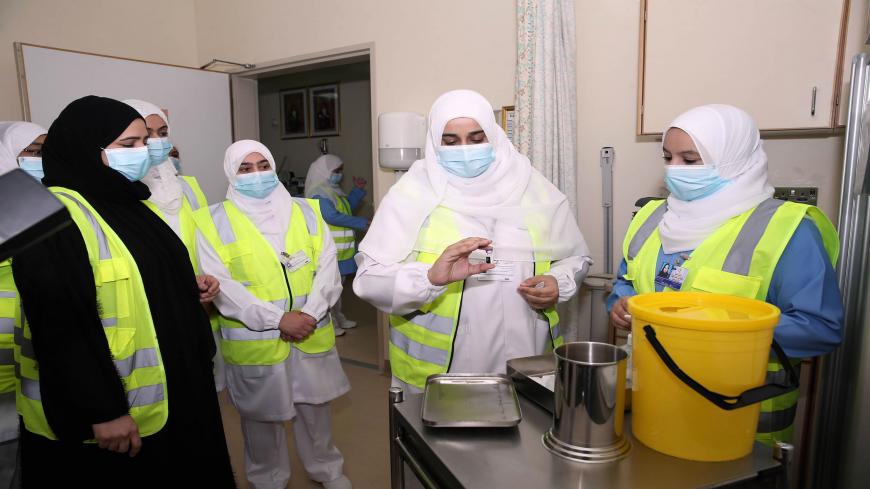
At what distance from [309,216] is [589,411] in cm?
171

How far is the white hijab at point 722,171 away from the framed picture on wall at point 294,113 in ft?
17.7

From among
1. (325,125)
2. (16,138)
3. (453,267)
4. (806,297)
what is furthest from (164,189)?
(325,125)

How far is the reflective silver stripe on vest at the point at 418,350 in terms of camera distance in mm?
1687

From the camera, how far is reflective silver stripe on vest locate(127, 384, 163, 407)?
1474 mm

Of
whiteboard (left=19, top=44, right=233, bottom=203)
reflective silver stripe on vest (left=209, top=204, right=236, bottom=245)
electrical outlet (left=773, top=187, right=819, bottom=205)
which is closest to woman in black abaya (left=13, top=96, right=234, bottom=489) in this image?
reflective silver stripe on vest (left=209, top=204, right=236, bottom=245)

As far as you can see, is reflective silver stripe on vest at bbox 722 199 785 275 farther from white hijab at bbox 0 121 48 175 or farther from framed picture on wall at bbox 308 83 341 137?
framed picture on wall at bbox 308 83 341 137

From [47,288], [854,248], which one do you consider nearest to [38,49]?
[47,288]

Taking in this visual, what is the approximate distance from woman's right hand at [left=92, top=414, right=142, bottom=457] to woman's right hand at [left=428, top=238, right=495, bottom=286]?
2.91 ft

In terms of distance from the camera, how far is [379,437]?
282 cm

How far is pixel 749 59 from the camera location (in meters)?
2.03

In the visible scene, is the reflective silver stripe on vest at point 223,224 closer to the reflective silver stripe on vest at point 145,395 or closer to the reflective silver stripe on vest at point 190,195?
the reflective silver stripe on vest at point 190,195

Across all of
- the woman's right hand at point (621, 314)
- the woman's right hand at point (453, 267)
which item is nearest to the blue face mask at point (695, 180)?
the woman's right hand at point (621, 314)

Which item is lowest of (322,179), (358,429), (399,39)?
(358,429)

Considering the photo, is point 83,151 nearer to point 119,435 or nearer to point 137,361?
point 137,361
